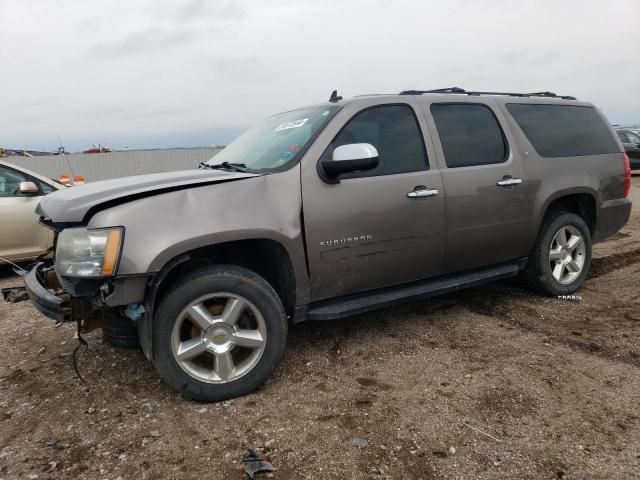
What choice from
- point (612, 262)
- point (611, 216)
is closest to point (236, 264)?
point (611, 216)

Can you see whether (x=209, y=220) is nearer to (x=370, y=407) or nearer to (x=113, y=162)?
(x=370, y=407)

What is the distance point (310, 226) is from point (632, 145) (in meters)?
16.0

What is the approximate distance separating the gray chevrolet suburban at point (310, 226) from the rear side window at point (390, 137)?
0.01 meters

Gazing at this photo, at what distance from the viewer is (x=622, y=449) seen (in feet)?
7.66

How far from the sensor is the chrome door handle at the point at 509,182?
12.9 ft

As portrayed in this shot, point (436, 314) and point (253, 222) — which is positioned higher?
point (253, 222)

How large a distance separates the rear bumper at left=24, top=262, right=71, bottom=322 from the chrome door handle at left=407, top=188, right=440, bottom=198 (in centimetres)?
228

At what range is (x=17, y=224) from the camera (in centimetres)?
569

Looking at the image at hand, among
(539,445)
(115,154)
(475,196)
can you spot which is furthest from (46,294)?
(115,154)

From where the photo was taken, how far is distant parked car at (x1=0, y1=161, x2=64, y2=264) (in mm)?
5656

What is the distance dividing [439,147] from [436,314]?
1459 mm

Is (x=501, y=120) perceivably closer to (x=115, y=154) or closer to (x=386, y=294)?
(x=386, y=294)

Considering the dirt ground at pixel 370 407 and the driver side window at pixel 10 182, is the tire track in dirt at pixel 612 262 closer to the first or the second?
the dirt ground at pixel 370 407

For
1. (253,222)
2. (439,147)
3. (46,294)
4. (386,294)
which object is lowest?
(386,294)
